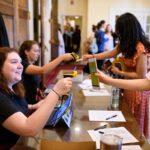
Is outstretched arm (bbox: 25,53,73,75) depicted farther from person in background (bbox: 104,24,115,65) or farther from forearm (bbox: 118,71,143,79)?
person in background (bbox: 104,24,115,65)

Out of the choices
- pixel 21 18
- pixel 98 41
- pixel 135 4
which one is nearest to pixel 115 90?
pixel 21 18

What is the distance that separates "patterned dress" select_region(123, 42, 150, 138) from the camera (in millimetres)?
2121

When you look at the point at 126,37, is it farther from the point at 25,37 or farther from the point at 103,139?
the point at 25,37

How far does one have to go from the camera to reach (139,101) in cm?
213

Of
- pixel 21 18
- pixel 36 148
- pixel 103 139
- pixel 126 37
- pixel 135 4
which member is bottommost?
pixel 36 148

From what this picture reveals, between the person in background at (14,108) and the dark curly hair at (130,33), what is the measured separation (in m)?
0.99

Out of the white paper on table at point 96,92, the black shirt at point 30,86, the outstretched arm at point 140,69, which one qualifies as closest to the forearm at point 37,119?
the white paper on table at point 96,92

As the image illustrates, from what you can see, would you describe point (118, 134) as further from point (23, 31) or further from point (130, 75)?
point (23, 31)

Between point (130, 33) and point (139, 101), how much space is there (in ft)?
1.94

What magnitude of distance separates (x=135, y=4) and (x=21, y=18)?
20.2 ft

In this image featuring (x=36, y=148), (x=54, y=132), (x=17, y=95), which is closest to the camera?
(x=36, y=148)

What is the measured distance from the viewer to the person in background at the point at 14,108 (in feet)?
3.92

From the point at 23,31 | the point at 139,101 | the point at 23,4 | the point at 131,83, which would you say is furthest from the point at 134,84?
the point at 23,4

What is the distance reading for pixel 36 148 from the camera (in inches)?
47.9
